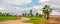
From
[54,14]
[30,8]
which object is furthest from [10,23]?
[54,14]

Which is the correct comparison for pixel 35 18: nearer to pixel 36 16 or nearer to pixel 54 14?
pixel 36 16

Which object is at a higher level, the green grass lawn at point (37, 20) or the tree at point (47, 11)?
the tree at point (47, 11)

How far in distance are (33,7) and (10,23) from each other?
779 mm

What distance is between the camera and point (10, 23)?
543cm

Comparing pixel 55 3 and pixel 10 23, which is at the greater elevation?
pixel 55 3

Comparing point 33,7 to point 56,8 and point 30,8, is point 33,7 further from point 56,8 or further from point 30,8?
point 56,8

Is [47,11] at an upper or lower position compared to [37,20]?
upper

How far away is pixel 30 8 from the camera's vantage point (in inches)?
216

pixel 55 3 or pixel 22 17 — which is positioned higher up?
pixel 55 3

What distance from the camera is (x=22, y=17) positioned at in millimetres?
5613

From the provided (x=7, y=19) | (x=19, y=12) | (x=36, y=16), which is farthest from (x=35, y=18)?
(x=7, y=19)

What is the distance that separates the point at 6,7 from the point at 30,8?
67cm

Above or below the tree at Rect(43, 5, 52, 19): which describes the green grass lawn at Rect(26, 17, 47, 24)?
below

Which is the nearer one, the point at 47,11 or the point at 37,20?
the point at 37,20
